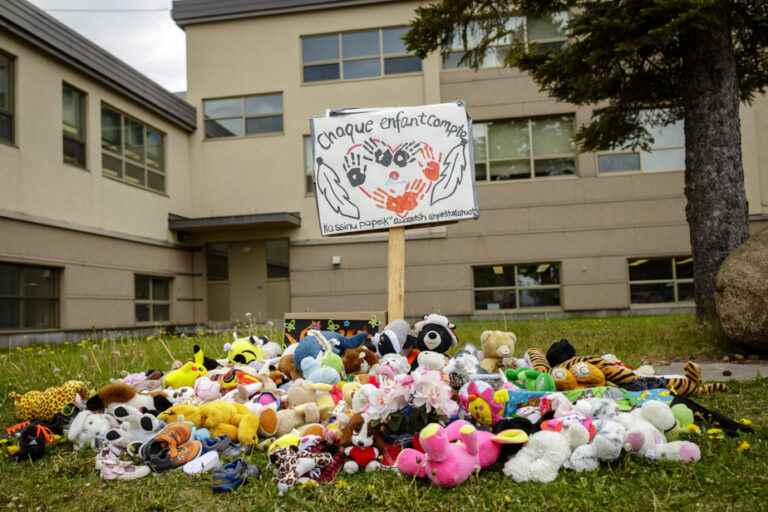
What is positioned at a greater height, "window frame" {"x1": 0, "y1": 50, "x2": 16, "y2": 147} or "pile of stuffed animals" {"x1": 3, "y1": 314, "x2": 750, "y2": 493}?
"window frame" {"x1": 0, "y1": 50, "x2": 16, "y2": 147}

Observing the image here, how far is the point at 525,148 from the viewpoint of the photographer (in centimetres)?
1720

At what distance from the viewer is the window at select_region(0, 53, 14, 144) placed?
39.2ft

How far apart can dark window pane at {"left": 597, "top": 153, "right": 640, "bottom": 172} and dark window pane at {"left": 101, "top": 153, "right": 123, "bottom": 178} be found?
505 inches

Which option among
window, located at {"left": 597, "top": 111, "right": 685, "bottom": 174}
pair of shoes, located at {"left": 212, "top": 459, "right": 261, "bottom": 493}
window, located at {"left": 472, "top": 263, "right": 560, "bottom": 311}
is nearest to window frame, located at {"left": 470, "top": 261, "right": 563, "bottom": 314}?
window, located at {"left": 472, "top": 263, "right": 560, "bottom": 311}

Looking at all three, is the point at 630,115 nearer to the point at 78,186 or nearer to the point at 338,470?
the point at 338,470

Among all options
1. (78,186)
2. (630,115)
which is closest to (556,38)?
(630,115)

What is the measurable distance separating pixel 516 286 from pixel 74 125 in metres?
12.1

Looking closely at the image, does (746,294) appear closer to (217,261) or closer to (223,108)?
(217,261)

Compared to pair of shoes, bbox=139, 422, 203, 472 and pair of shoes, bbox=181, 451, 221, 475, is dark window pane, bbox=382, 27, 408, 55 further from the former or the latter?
pair of shoes, bbox=181, 451, 221, 475

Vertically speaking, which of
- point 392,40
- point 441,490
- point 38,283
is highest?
point 392,40

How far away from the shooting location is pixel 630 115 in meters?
9.47

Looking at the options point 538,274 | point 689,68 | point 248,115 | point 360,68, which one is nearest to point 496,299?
point 538,274

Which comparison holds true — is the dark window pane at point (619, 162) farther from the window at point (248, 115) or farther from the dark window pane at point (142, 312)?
the dark window pane at point (142, 312)

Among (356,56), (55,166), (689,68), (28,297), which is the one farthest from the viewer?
(356,56)
